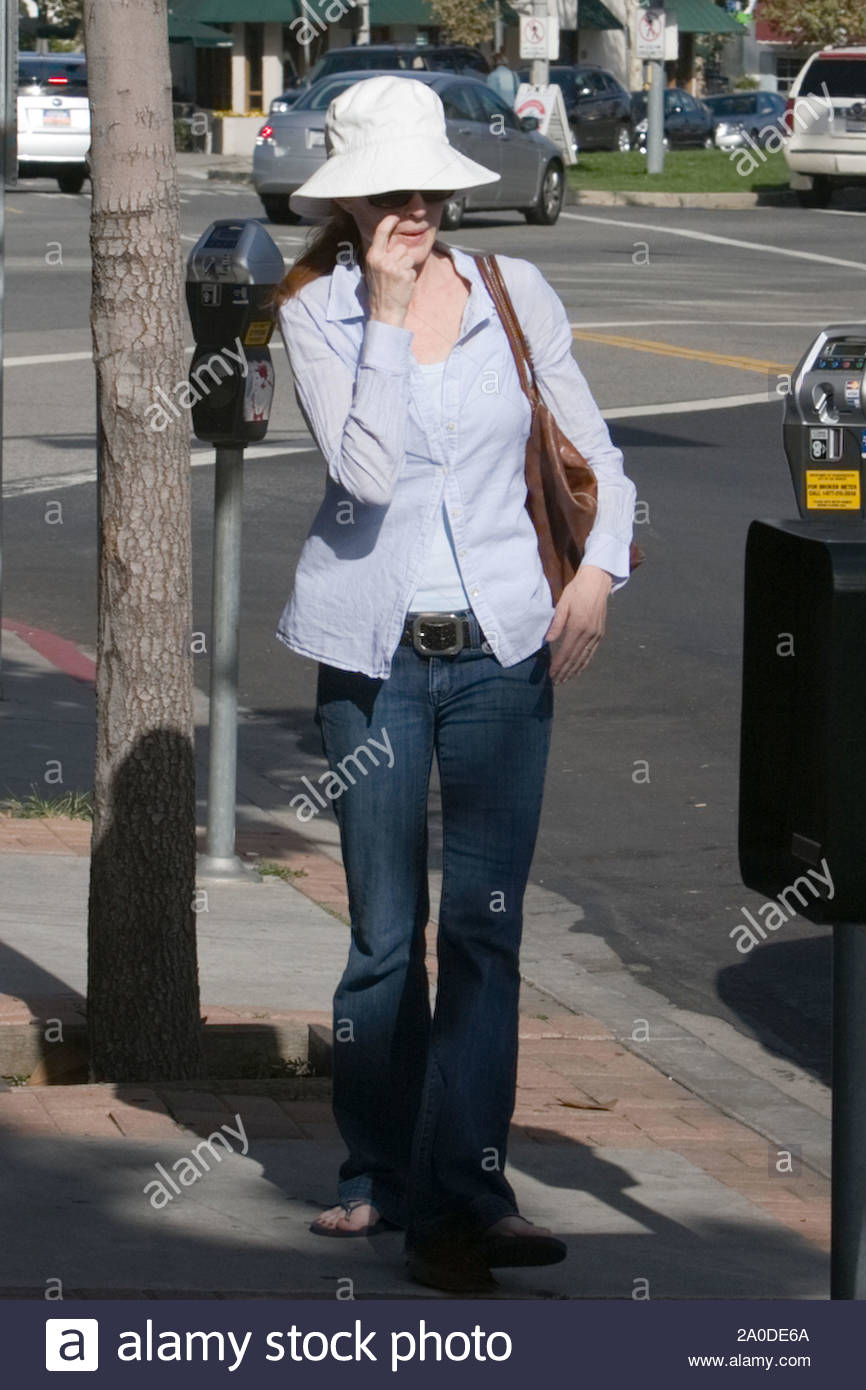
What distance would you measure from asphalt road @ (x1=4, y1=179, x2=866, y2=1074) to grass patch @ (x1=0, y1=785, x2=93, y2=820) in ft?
3.26

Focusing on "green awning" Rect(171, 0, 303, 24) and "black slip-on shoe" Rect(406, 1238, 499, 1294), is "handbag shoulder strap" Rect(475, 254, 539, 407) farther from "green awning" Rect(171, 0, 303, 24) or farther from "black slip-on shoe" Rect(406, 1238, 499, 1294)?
"green awning" Rect(171, 0, 303, 24)

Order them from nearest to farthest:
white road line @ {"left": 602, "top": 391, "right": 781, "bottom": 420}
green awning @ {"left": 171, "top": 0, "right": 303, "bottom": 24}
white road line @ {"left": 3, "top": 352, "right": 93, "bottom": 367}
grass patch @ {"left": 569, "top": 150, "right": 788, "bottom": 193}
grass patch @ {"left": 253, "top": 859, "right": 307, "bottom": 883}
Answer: grass patch @ {"left": 253, "top": 859, "right": 307, "bottom": 883}, white road line @ {"left": 602, "top": 391, "right": 781, "bottom": 420}, white road line @ {"left": 3, "top": 352, "right": 93, "bottom": 367}, grass patch @ {"left": 569, "top": 150, "right": 788, "bottom": 193}, green awning @ {"left": 171, "top": 0, "right": 303, "bottom": 24}

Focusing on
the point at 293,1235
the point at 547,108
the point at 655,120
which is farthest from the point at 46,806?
the point at 655,120

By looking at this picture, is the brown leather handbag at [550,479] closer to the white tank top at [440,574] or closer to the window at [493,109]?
the white tank top at [440,574]

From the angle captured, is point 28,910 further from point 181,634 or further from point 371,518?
point 371,518

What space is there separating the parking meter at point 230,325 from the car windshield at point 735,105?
46882mm

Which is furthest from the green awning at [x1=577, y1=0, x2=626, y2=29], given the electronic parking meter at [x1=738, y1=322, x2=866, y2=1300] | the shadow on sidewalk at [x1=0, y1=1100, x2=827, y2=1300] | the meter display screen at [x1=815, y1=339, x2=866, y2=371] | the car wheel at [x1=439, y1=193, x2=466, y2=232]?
the electronic parking meter at [x1=738, y1=322, x2=866, y2=1300]

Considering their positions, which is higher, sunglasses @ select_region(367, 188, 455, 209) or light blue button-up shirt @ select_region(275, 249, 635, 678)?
sunglasses @ select_region(367, 188, 455, 209)

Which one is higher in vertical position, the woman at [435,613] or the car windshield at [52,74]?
the car windshield at [52,74]

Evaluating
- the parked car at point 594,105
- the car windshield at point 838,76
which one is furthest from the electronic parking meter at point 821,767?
the parked car at point 594,105

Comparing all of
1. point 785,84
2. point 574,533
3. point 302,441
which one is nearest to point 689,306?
point 302,441

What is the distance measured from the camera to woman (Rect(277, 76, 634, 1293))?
12.5 feet

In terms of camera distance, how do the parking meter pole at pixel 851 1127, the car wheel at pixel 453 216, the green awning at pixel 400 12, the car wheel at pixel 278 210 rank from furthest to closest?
the green awning at pixel 400 12 → the car wheel at pixel 278 210 → the car wheel at pixel 453 216 → the parking meter pole at pixel 851 1127

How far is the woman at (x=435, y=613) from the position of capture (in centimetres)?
380
